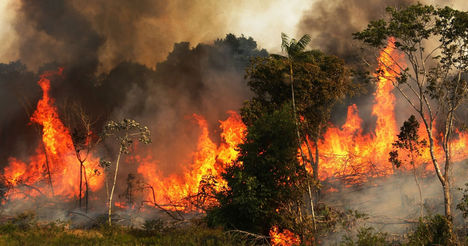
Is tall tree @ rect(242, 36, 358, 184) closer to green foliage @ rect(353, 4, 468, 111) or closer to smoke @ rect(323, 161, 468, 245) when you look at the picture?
green foliage @ rect(353, 4, 468, 111)

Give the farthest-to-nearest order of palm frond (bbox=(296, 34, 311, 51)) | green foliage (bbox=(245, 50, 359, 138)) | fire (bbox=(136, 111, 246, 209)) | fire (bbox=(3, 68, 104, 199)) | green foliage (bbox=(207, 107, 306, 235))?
fire (bbox=(3, 68, 104, 199)) < fire (bbox=(136, 111, 246, 209)) < green foliage (bbox=(245, 50, 359, 138)) < palm frond (bbox=(296, 34, 311, 51)) < green foliage (bbox=(207, 107, 306, 235))

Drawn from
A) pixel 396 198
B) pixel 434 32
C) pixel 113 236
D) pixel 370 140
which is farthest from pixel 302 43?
pixel 370 140

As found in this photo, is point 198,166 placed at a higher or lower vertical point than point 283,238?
higher

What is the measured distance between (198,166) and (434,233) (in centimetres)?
2430

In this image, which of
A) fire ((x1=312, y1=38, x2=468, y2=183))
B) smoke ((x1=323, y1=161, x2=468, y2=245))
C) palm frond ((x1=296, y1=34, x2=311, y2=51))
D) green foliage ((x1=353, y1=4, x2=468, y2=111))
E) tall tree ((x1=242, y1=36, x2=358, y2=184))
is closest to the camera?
green foliage ((x1=353, y1=4, x2=468, y2=111))

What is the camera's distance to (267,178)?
17.1m

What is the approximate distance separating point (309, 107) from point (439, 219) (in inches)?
377

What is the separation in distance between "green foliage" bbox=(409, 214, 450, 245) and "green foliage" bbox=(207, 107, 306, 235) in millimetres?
5321

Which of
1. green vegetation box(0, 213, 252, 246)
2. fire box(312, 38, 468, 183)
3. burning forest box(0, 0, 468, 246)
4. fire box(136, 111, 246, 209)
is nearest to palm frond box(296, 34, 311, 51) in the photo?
burning forest box(0, 0, 468, 246)

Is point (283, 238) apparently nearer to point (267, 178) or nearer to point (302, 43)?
point (267, 178)

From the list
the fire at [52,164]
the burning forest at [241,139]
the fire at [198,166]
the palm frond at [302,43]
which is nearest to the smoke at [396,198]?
the burning forest at [241,139]

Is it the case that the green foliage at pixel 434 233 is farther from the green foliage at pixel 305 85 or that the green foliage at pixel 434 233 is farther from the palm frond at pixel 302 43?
the palm frond at pixel 302 43

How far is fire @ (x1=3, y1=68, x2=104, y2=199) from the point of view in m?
35.6

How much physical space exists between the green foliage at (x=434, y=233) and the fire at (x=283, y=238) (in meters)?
5.12
